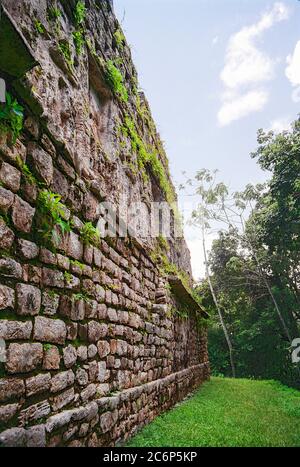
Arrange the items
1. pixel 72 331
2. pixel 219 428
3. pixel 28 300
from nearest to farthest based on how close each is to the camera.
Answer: pixel 28 300 → pixel 72 331 → pixel 219 428

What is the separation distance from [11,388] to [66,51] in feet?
11.1

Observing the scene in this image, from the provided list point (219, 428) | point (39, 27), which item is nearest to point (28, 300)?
point (39, 27)

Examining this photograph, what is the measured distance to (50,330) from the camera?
103 inches

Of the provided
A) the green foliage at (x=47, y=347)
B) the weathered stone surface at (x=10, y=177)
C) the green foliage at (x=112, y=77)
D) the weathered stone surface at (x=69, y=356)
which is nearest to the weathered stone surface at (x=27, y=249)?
the weathered stone surface at (x=10, y=177)

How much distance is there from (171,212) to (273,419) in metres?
5.58

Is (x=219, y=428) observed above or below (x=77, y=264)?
below

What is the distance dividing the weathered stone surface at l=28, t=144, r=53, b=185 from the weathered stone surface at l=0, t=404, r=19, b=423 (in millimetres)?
1560

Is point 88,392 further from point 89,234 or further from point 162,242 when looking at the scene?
point 162,242

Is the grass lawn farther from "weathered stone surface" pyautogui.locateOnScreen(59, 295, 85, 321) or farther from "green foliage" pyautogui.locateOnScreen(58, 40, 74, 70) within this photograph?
"green foliage" pyautogui.locateOnScreen(58, 40, 74, 70)

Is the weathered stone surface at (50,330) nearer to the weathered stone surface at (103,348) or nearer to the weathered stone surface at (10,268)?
the weathered stone surface at (10,268)

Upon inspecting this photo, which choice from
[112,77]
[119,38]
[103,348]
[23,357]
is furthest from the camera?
[119,38]

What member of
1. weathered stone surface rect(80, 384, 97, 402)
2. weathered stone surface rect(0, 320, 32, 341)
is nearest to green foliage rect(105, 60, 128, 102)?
weathered stone surface rect(0, 320, 32, 341)

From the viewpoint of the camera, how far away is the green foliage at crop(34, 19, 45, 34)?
3.28m
